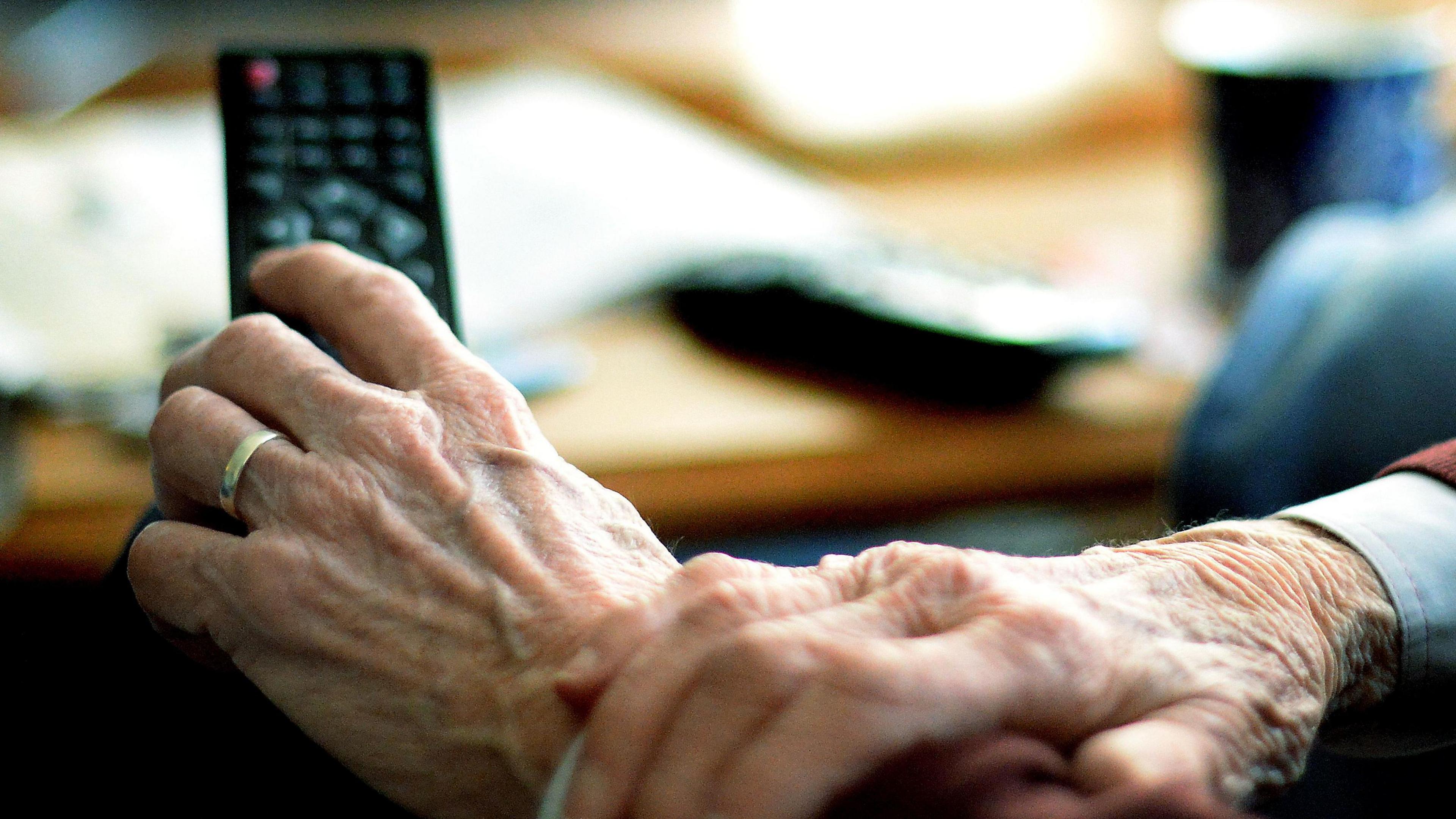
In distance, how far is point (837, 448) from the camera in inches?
23.3

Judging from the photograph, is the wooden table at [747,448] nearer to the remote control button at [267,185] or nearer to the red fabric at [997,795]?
the remote control button at [267,185]

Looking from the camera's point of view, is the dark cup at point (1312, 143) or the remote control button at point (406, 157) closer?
the remote control button at point (406, 157)

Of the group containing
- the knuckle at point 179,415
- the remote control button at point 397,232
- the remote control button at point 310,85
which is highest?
the remote control button at point 310,85

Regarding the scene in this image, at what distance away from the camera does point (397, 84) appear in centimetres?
48

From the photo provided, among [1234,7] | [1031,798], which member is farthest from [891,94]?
[1031,798]

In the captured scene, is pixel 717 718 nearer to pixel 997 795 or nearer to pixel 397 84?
pixel 997 795

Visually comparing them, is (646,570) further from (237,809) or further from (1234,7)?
(1234,7)

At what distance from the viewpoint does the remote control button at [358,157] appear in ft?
1.51

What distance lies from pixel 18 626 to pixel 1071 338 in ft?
1.52

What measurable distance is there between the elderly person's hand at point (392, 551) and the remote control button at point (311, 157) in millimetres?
93

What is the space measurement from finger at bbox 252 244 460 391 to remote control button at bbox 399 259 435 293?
1.1 inches

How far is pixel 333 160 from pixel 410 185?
1.2 inches

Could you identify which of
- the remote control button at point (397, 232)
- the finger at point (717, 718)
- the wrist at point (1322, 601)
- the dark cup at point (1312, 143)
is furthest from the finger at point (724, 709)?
the dark cup at point (1312, 143)

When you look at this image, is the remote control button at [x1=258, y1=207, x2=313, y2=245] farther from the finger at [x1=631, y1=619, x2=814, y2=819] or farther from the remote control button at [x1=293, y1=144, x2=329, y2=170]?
the finger at [x1=631, y1=619, x2=814, y2=819]
